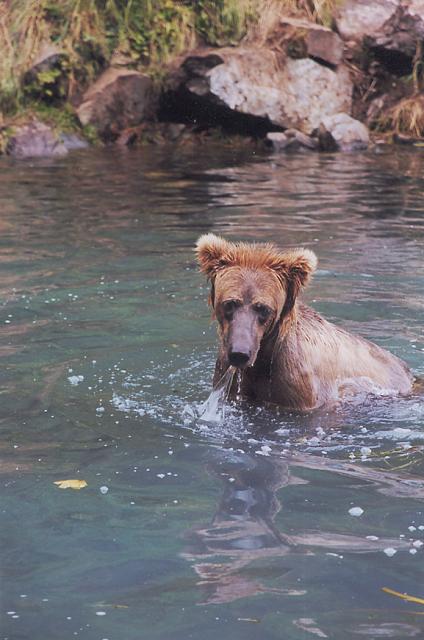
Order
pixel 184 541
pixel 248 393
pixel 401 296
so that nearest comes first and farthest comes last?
pixel 184 541
pixel 248 393
pixel 401 296

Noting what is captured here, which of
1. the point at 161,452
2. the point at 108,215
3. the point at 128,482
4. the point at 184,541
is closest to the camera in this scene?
the point at 184,541

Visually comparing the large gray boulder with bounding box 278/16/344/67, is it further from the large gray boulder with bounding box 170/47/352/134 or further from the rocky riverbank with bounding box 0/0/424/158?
the large gray boulder with bounding box 170/47/352/134

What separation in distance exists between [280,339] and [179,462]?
1.09 m

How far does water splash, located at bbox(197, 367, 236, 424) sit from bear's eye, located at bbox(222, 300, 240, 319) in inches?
18.3

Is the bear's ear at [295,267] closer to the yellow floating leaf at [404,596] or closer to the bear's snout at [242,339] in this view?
the bear's snout at [242,339]

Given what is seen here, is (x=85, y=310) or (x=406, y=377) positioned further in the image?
(x=85, y=310)

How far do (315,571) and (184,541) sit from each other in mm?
606

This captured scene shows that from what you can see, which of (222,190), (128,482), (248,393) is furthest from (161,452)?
(222,190)

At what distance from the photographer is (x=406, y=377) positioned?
6.97m

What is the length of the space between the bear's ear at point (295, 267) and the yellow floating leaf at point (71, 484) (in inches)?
65.5

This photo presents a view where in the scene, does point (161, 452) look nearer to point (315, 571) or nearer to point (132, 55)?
point (315, 571)

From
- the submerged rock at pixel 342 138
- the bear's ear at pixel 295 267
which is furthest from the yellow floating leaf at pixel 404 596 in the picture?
the submerged rock at pixel 342 138

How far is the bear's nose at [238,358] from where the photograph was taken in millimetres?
5695

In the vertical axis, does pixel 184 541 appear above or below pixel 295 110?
below
